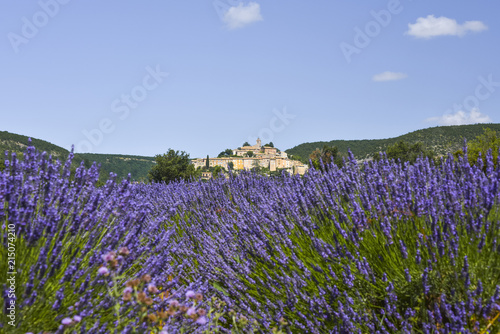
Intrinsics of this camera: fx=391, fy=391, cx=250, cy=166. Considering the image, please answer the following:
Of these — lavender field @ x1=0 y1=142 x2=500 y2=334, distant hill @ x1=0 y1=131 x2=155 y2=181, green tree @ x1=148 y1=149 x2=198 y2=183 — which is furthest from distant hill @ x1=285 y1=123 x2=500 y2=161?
lavender field @ x1=0 y1=142 x2=500 y2=334

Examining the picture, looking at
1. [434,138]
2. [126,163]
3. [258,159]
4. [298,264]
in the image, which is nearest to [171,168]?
[298,264]

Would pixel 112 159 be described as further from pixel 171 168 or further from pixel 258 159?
pixel 171 168

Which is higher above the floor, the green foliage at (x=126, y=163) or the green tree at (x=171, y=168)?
the green foliage at (x=126, y=163)

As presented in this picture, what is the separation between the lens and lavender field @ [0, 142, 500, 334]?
1.73 meters

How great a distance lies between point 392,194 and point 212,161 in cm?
10513

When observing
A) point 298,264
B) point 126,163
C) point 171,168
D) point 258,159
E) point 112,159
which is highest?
point 112,159

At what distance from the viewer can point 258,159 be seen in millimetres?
96625

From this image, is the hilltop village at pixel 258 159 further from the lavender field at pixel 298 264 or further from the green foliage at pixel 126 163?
the lavender field at pixel 298 264

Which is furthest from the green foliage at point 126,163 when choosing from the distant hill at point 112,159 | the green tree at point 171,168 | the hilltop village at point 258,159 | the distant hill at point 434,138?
the green tree at point 171,168

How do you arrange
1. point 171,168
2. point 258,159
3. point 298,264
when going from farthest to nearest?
point 258,159 < point 171,168 < point 298,264

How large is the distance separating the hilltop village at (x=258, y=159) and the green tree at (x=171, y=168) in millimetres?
70008

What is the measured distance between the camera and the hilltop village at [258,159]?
95438mm

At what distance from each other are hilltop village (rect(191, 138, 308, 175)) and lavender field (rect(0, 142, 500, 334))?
81.5 m

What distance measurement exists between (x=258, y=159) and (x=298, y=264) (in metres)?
94.4
